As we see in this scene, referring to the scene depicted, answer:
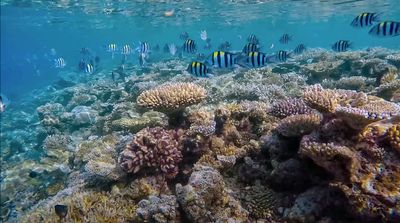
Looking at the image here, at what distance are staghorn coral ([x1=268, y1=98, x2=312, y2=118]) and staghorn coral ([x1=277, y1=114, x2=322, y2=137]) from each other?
76 centimetres

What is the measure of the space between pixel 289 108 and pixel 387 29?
203 inches

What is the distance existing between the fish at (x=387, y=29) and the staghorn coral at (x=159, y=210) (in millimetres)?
7437

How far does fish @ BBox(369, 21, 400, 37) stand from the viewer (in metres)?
8.20

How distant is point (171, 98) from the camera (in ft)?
17.3

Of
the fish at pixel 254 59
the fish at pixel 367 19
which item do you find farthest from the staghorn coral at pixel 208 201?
the fish at pixel 367 19

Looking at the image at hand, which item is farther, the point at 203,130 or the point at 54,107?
the point at 54,107

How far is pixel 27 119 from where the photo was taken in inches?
859

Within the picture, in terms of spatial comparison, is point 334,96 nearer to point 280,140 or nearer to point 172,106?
point 280,140

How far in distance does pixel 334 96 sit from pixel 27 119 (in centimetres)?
2242

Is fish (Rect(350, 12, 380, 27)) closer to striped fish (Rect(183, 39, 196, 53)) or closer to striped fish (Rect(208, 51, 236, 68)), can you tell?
striped fish (Rect(208, 51, 236, 68))

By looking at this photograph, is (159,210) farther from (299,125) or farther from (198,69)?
(198,69)

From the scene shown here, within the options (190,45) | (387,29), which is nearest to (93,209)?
(190,45)

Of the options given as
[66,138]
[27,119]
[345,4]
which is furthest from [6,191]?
[345,4]

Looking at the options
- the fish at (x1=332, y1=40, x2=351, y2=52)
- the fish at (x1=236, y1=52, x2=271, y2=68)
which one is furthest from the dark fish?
the fish at (x1=332, y1=40, x2=351, y2=52)
